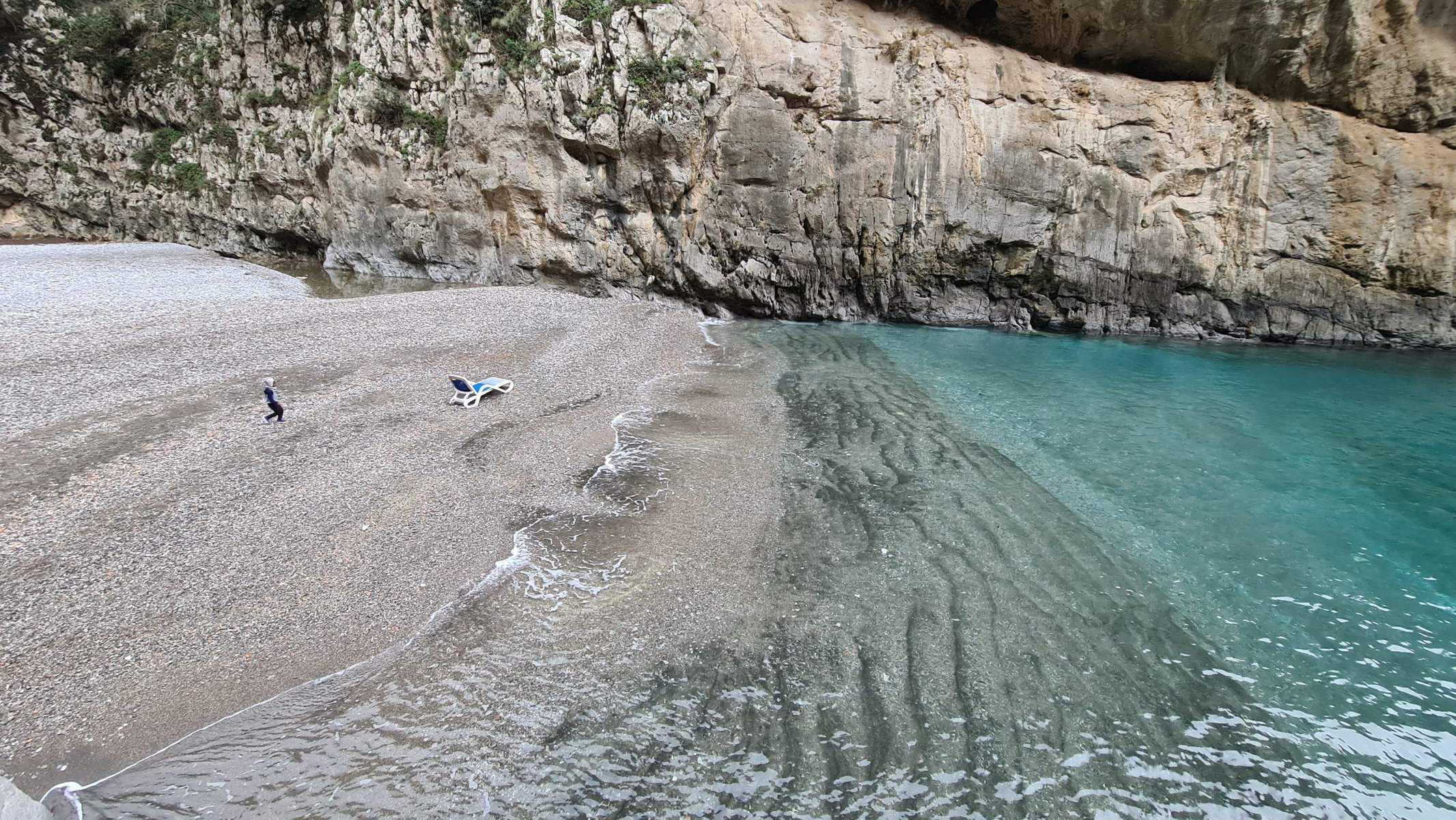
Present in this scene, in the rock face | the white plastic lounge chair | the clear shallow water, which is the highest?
the rock face

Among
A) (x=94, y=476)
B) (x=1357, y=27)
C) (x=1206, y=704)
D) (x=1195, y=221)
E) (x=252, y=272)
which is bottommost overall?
(x=1206, y=704)

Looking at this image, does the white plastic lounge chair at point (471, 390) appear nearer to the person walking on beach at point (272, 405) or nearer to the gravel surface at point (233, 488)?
the gravel surface at point (233, 488)

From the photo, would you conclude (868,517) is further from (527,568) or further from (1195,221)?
(1195,221)

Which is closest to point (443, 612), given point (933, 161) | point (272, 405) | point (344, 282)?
point (272, 405)

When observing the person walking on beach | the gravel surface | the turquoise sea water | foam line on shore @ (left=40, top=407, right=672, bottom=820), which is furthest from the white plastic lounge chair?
the turquoise sea water

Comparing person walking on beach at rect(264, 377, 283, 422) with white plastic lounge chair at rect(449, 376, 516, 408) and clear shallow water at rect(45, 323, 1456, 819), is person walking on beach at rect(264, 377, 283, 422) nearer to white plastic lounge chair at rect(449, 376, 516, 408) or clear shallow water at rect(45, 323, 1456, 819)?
white plastic lounge chair at rect(449, 376, 516, 408)

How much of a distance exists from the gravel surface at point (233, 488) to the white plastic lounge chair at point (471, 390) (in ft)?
0.93

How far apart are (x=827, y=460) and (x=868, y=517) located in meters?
1.89

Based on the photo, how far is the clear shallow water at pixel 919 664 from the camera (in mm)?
4246

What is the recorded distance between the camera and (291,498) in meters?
7.46

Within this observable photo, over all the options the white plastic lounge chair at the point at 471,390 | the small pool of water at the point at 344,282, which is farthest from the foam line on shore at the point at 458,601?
the small pool of water at the point at 344,282

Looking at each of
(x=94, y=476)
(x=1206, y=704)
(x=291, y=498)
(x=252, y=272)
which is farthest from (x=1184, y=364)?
(x=252, y=272)

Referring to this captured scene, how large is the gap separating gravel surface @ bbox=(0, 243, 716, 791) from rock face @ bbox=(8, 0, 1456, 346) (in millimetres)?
7227

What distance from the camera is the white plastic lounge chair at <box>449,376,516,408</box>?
1098 centimetres
